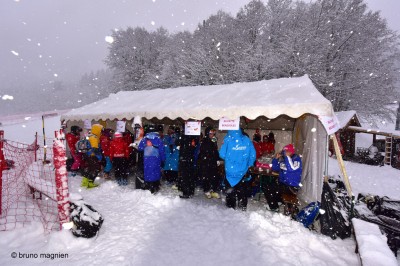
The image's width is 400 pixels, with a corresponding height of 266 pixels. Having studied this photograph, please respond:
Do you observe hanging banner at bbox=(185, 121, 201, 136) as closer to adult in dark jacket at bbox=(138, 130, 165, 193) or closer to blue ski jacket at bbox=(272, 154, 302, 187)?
adult in dark jacket at bbox=(138, 130, 165, 193)

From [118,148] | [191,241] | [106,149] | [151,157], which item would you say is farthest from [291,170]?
[106,149]

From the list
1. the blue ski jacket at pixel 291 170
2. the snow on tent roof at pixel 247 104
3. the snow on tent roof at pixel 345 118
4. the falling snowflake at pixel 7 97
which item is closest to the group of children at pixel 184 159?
the blue ski jacket at pixel 291 170

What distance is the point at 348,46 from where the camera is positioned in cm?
1800

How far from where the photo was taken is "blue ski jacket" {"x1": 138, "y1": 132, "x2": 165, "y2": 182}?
6375 millimetres

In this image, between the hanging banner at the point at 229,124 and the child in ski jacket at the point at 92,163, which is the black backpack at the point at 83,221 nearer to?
the child in ski jacket at the point at 92,163

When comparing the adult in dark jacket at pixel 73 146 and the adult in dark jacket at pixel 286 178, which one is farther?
the adult in dark jacket at pixel 73 146

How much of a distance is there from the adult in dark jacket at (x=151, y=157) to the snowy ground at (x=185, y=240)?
2.39 feet

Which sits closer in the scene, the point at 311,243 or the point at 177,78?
the point at 311,243

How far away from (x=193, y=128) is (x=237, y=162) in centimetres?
159

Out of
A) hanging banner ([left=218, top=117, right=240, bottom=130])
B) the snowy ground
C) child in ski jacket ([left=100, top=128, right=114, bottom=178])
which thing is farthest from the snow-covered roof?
child in ski jacket ([left=100, top=128, right=114, bottom=178])

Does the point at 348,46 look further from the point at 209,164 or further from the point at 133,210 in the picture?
the point at 133,210

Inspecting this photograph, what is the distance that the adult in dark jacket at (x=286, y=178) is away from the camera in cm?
537

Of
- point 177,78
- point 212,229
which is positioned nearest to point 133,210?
point 212,229

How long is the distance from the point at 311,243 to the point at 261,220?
3.33ft
